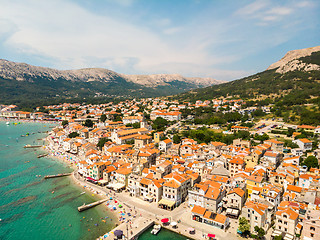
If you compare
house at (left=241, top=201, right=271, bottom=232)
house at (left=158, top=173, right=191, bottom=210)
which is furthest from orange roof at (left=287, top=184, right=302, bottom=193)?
house at (left=158, top=173, right=191, bottom=210)

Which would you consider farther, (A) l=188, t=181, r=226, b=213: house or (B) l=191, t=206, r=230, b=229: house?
(A) l=188, t=181, r=226, b=213: house

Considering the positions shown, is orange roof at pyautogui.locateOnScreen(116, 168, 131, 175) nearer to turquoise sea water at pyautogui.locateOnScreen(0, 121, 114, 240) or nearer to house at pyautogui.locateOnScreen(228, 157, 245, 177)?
turquoise sea water at pyautogui.locateOnScreen(0, 121, 114, 240)

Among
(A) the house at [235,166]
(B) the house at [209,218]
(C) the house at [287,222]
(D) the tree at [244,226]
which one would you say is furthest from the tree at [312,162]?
(B) the house at [209,218]

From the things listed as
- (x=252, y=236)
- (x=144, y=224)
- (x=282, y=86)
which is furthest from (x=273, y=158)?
(x=282, y=86)

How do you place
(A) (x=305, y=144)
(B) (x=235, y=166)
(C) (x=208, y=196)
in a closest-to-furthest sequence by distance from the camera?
(C) (x=208, y=196)
(B) (x=235, y=166)
(A) (x=305, y=144)

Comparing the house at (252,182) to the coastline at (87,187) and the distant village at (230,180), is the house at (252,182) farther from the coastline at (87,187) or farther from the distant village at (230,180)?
the coastline at (87,187)

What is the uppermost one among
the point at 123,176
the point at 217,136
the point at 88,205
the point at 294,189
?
the point at 217,136

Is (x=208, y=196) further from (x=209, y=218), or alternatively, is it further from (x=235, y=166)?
(x=235, y=166)

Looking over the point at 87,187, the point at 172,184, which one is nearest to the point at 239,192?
the point at 172,184
